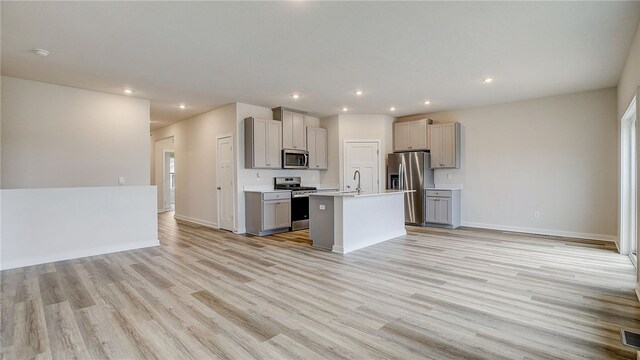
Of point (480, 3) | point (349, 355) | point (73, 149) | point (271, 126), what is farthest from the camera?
point (271, 126)

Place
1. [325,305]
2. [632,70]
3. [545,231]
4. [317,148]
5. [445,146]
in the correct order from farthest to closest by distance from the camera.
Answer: [317,148] → [445,146] → [545,231] → [632,70] → [325,305]

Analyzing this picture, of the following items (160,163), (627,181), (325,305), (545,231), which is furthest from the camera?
(160,163)

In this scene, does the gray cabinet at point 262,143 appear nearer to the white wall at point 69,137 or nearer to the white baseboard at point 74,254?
the white wall at point 69,137

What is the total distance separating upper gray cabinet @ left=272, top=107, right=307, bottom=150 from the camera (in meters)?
6.69

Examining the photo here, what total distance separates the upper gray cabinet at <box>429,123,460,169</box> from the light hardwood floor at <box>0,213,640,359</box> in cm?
269

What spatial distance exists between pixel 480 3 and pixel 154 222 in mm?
5415

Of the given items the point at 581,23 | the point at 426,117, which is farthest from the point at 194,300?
the point at 426,117

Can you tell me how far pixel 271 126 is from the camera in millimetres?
6434

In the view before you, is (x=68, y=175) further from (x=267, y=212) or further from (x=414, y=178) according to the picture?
(x=414, y=178)

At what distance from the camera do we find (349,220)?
462 cm

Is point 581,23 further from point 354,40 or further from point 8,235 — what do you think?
point 8,235

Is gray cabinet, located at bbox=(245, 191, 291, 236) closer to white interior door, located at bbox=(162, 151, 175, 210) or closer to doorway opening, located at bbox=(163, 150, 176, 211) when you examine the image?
doorway opening, located at bbox=(163, 150, 176, 211)

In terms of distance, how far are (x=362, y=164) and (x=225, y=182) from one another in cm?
332

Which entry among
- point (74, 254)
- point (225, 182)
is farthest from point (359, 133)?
point (74, 254)
